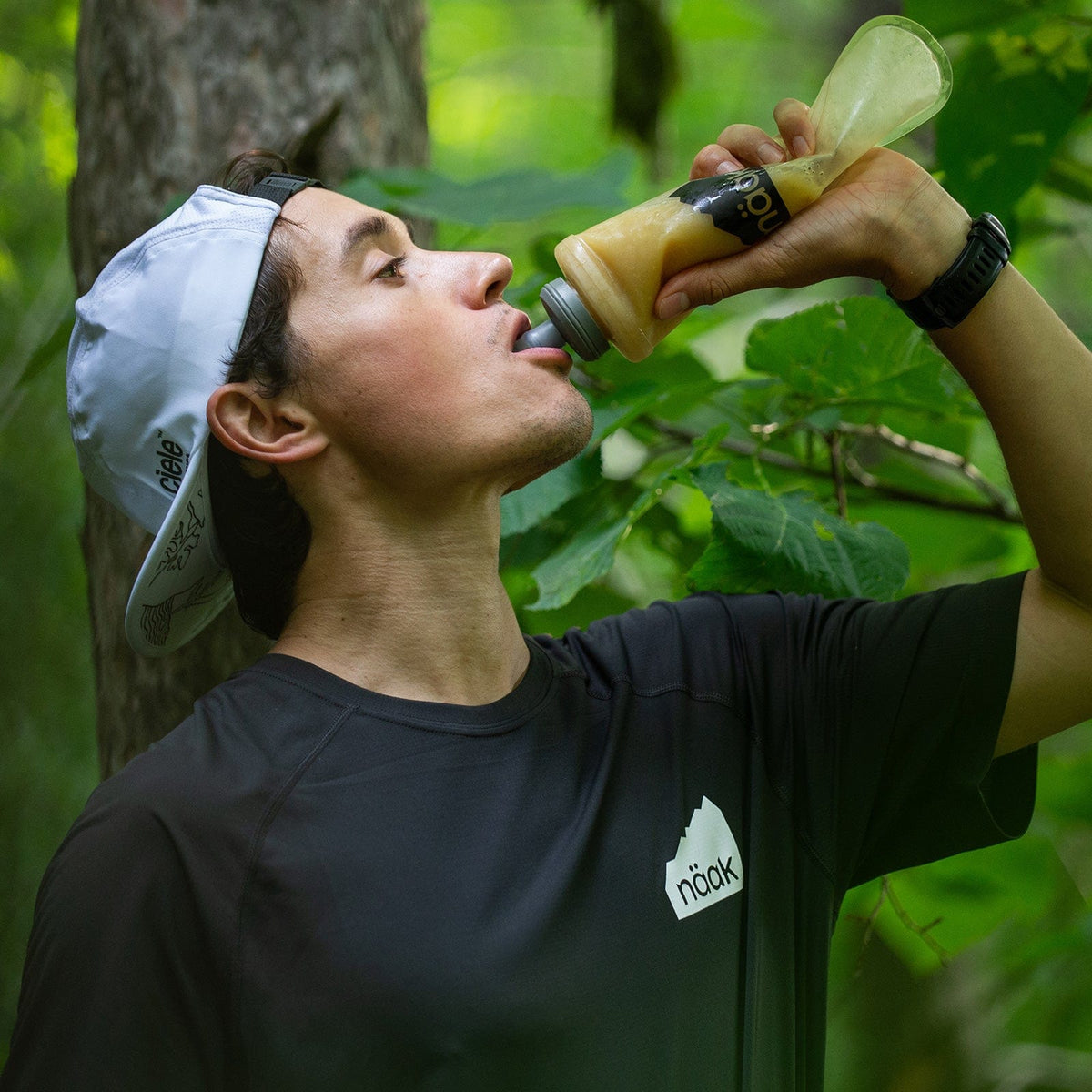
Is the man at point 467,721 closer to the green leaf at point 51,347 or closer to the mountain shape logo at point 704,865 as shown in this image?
the mountain shape logo at point 704,865

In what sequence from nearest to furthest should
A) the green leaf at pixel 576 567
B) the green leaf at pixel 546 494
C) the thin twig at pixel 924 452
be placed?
the green leaf at pixel 576 567, the green leaf at pixel 546 494, the thin twig at pixel 924 452

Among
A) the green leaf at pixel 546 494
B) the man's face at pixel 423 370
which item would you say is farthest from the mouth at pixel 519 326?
the green leaf at pixel 546 494

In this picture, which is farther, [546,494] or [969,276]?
[546,494]

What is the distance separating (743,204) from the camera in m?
1.16

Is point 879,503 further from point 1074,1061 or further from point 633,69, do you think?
point 1074,1061

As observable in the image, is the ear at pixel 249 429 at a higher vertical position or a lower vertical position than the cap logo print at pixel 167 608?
higher

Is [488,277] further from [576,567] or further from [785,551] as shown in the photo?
[785,551]

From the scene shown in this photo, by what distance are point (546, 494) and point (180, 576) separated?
498mm

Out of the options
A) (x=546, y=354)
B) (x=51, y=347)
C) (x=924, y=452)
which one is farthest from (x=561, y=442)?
(x=51, y=347)

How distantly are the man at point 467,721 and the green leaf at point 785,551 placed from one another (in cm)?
4

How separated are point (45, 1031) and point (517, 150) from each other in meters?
5.88

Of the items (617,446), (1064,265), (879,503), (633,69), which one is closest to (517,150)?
(1064,265)

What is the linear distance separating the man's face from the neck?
66 millimetres

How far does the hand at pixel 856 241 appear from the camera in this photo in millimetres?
1165
